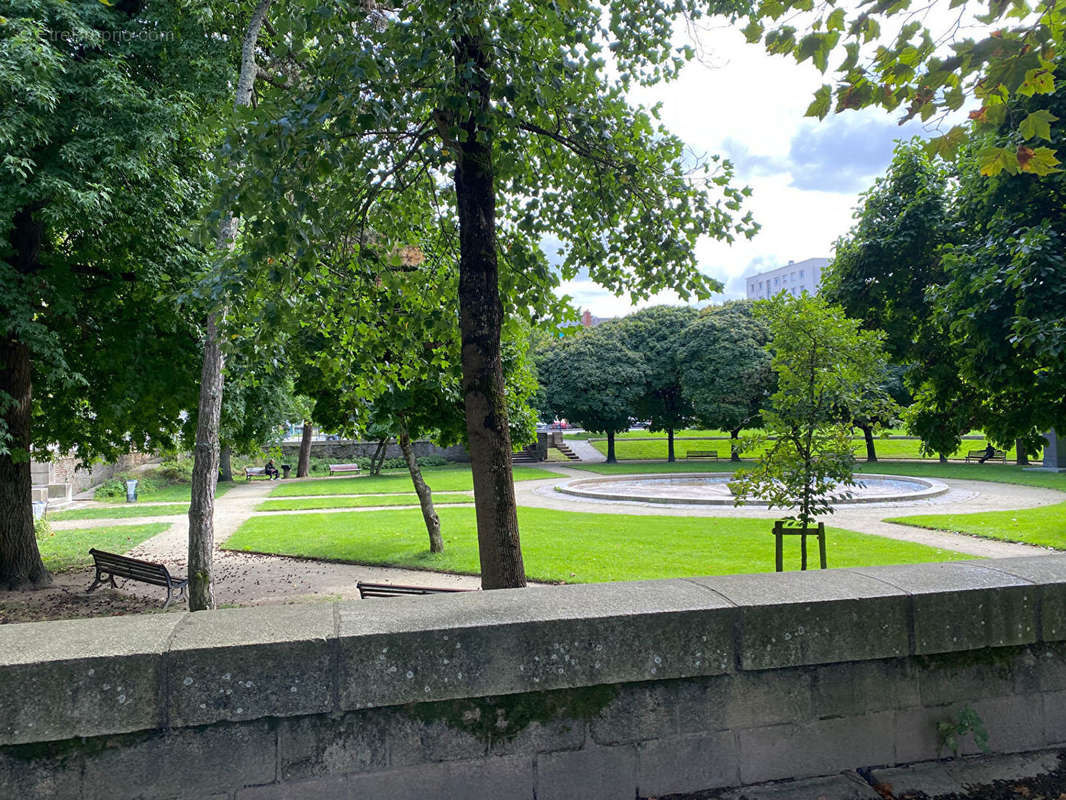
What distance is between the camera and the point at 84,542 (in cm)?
1688

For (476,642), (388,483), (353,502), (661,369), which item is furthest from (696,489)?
(476,642)

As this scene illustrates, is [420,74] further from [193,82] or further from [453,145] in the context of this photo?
[193,82]

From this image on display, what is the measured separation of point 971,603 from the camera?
9.00 ft

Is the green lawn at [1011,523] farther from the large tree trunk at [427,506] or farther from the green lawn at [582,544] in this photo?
the large tree trunk at [427,506]

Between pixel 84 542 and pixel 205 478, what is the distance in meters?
11.4

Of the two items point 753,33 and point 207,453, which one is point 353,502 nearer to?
point 207,453

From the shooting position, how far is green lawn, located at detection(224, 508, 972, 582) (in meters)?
11.8

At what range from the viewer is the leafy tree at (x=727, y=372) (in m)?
37.1

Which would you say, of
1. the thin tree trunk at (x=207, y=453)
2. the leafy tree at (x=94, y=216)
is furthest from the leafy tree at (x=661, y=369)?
the thin tree trunk at (x=207, y=453)

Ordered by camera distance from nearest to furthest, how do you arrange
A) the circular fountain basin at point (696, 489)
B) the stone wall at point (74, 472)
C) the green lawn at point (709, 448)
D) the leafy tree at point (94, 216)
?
the leafy tree at point (94, 216), the circular fountain basin at point (696, 489), the stone wall at point (74, 472), the green lawn at point (709, 448)

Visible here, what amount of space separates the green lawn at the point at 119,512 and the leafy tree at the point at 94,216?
11.6 meters

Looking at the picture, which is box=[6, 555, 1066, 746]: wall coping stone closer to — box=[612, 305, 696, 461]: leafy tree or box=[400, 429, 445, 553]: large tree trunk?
box=[400, 429, 445, 553]: large tree trunk

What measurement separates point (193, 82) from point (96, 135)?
66.7 inches

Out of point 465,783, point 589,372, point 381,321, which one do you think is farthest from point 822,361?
point 589,372
